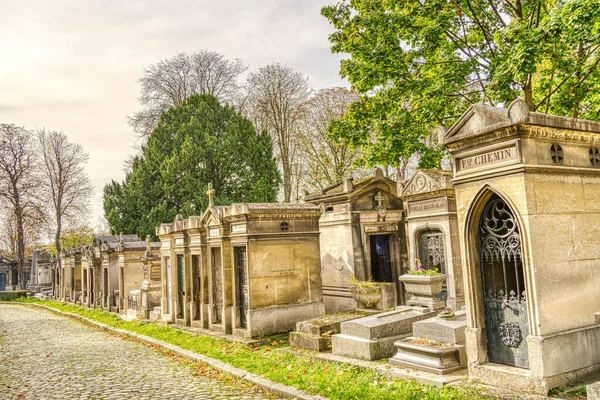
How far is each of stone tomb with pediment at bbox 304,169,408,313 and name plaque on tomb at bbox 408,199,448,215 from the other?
148cm

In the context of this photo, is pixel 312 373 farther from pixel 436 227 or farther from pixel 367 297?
pixel 436 227

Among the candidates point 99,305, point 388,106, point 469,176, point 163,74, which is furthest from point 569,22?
point 163,74

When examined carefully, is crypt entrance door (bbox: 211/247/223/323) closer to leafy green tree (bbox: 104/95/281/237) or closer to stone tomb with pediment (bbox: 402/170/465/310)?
stone tomb with pediment (bbox: 402/170/465/310)

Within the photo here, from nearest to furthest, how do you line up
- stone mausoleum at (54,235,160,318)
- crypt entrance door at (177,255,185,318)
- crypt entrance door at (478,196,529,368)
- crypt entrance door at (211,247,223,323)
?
crypt entrance door at (478,196,529,368) → crypt entrance door at (211,247,223,323) → crypt entrance door at (177,255,185,318) → stone mausoleum at (54,235,160,318)

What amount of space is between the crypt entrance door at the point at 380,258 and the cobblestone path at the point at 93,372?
6.95 metres

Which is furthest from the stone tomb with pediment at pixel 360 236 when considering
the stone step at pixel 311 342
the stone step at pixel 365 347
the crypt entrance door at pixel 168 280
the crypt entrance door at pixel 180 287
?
the crypt entrance door at pixel 168 280

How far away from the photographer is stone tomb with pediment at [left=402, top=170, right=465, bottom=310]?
34.9ft

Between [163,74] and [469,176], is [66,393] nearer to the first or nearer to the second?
[469,176]

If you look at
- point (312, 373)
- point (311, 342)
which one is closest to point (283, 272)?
point (311, 342)

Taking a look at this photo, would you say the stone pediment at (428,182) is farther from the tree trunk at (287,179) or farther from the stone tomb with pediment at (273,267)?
the tree trunk at (287,179)

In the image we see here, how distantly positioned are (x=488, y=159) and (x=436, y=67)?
7.38 metres

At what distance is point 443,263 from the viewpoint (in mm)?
11109

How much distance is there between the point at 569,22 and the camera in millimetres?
7617

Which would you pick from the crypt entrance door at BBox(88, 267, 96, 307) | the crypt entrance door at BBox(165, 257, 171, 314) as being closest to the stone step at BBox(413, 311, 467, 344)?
the crypt entrance door at BBox(165, 257, 171, 314)
